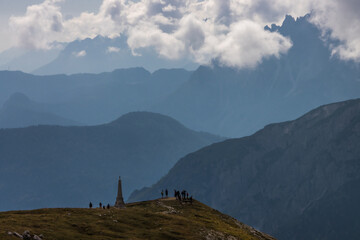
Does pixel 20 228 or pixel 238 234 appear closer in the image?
pixel 20 228

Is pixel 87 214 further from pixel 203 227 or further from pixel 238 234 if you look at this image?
pixel 238 234

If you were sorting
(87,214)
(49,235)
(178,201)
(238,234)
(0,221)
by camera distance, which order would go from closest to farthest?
1. (49,235)
2. (0,221)
3. (87,214)
4. (238,234)
5. (178,201)

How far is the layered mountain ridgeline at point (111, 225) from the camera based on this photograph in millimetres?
86938

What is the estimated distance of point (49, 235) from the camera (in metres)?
84.1

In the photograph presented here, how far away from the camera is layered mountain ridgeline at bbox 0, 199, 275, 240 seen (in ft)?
285

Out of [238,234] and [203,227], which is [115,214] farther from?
[238,234]

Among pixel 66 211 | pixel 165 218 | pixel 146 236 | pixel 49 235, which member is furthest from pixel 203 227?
pixel 49 235

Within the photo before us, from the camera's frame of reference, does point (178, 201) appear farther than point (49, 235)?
Yes

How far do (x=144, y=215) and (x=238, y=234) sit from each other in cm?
1992

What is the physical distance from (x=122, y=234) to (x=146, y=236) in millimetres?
4060

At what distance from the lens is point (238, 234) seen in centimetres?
11419

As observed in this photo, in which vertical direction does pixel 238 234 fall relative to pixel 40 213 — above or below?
below

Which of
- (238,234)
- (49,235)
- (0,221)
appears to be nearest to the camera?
(49,235)

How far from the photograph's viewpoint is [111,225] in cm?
9719
